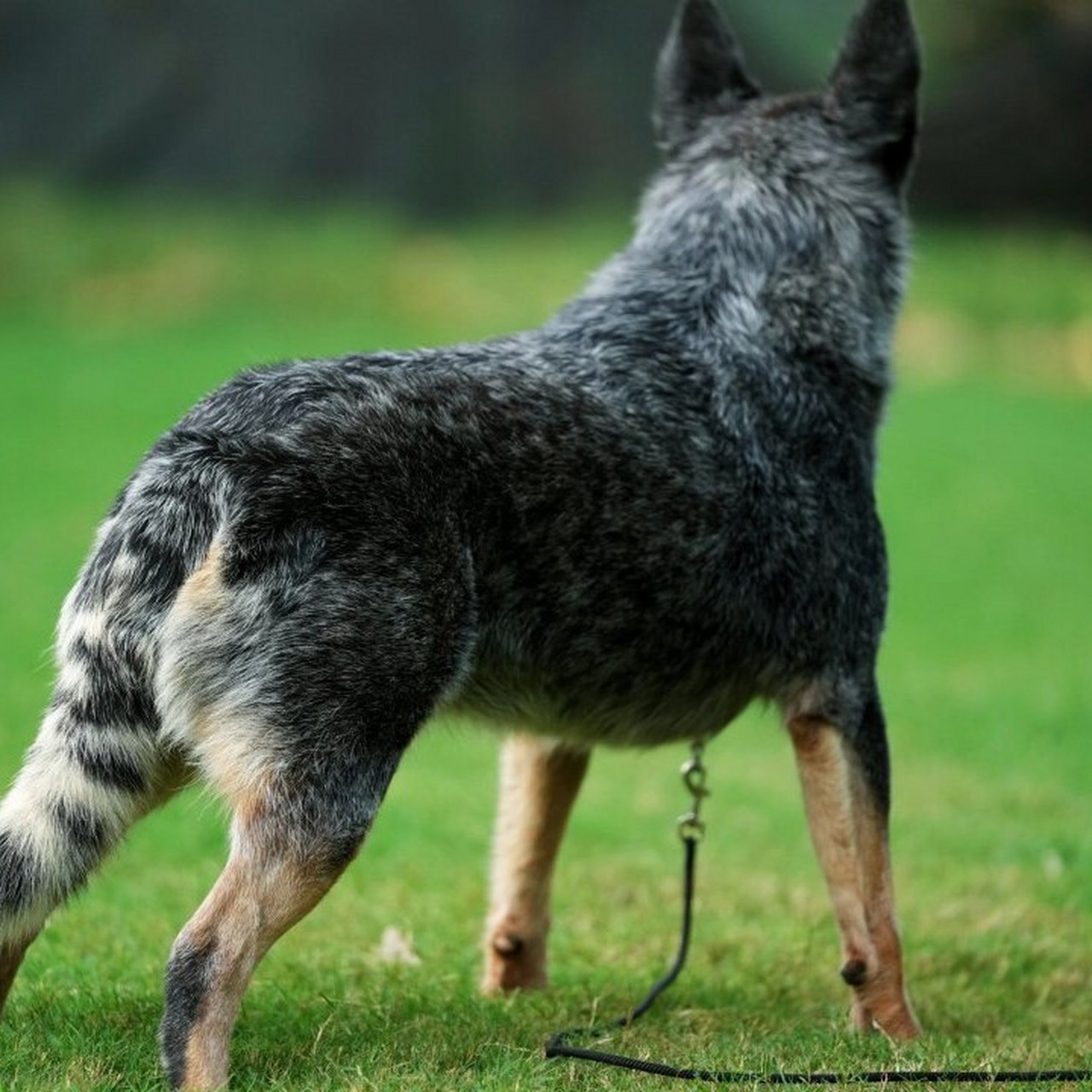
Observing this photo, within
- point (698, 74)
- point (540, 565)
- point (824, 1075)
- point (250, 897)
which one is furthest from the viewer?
point (698, 74)

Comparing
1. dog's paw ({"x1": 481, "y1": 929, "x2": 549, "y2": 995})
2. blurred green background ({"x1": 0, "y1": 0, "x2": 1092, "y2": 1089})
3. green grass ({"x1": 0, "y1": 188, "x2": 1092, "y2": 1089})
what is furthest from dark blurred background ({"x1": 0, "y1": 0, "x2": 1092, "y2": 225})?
dog's paw ({"x1": 481, "y1": 929, "x2": 549, "y2": 995})

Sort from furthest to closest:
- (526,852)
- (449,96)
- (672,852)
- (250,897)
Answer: (449,96) < (672,852) < (526,852) < (250,897)

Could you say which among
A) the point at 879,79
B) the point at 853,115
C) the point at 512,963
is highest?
the point at 879,79

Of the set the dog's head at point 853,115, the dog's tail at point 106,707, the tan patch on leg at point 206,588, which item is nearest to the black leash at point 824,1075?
the dog's tail at point 106,707

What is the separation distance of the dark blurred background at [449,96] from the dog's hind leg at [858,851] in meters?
20.8

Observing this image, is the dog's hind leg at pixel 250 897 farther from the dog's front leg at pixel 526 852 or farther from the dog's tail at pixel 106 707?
the dog's front leg at pixel 526 852

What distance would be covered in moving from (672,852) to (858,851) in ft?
8.89

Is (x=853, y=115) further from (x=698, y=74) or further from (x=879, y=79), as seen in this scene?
(x=698, y=74)

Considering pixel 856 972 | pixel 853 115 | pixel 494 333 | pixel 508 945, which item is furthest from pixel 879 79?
pixel 494 333

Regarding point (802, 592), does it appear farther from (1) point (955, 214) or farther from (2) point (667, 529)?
(1) point (955, 214)

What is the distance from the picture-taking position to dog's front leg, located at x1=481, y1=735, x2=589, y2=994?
5.63 metres

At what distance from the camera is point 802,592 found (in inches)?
208

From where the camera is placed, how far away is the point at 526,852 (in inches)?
226

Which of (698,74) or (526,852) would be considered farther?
(698,74)
